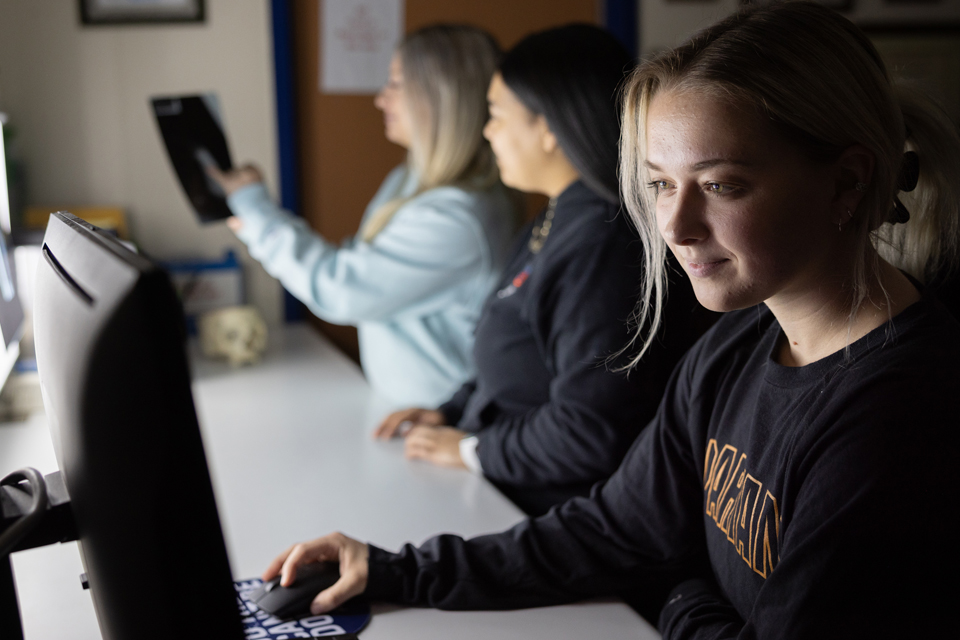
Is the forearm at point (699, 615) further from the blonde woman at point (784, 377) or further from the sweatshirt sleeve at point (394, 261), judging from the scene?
the sweatshirt sleeve at point (394, 261)

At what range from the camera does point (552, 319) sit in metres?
1.28

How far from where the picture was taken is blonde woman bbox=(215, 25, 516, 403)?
1725 millimetres

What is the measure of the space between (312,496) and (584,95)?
74cm

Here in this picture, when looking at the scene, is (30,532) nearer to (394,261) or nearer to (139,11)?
(394,261)

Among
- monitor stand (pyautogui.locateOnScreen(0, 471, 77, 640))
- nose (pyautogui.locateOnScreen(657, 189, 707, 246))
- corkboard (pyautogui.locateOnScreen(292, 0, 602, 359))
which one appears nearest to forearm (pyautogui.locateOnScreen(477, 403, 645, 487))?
nose (pyautogui.locateOnScreen(657, 189, 707, 246))

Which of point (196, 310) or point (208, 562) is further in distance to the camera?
point (196, 310)

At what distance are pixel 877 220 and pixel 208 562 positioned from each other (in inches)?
23.9

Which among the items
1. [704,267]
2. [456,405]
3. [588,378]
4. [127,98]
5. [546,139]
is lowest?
[456,405]

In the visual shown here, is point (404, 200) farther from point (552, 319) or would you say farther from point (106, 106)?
point (106, 106)

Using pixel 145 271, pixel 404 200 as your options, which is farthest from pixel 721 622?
pixel 404 200

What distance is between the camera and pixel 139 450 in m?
0.45

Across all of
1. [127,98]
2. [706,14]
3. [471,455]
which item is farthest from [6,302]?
[706,14]

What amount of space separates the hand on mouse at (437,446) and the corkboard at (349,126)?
1.17m

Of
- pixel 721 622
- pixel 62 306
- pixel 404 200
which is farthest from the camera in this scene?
pixel 404 200
